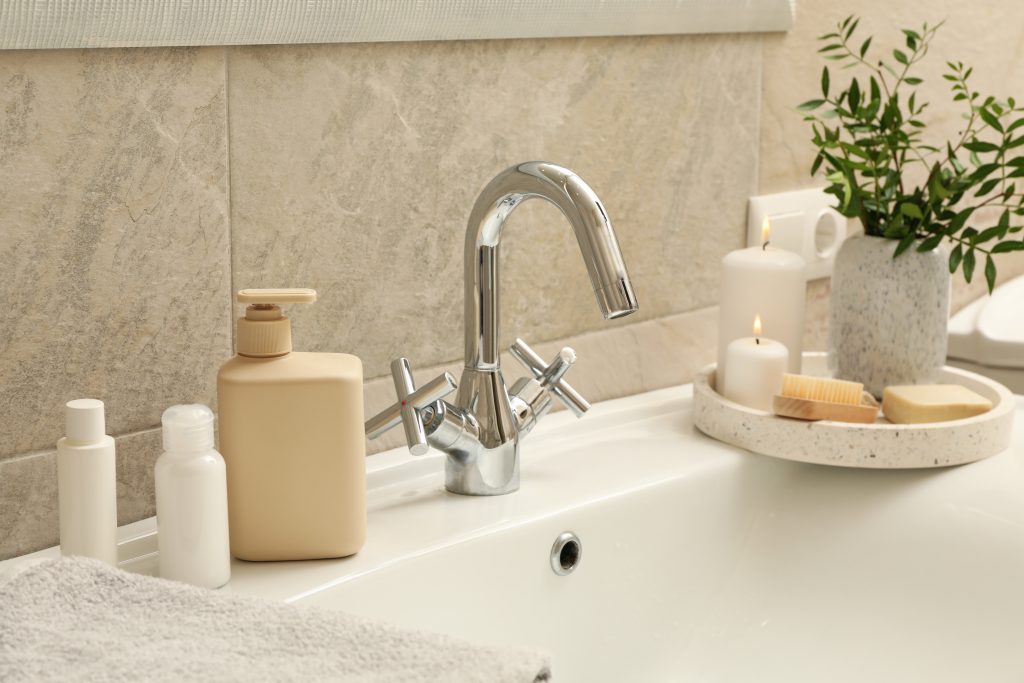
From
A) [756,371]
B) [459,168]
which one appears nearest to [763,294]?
[756,371]

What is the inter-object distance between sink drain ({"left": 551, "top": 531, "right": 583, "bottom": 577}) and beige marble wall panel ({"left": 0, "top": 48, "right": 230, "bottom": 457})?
256 mm

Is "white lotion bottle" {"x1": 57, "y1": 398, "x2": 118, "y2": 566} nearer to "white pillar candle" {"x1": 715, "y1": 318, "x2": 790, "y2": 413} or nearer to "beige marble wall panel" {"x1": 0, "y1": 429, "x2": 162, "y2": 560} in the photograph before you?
"beige marble wall panel" {"x1": 0, "y1": 429, "x2": 162, "y2": 560}

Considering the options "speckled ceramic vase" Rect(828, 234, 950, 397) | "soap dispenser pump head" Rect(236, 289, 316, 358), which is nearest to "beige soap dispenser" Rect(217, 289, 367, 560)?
"soap dispenser pump head" Rect(236, 289, 316, 358)

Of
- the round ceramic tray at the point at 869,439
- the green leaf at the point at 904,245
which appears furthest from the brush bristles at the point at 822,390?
the green leaf at the point at 904,245

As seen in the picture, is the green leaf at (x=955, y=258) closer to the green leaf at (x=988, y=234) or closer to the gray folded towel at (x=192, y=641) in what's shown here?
the green leaf at (x=988, y=234)

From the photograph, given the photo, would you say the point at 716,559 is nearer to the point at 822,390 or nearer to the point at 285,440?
the point at 822,390

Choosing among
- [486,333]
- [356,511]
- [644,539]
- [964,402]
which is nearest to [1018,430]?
[964,402]

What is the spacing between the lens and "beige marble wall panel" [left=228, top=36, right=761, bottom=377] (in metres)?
0.79

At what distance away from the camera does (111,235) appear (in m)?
Answer: 0.71

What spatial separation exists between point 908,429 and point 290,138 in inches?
19.6

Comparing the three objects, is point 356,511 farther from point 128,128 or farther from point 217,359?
point 128,128

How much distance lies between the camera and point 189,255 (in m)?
0.75

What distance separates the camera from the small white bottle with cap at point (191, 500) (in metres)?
0.64

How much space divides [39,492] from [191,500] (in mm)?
122
